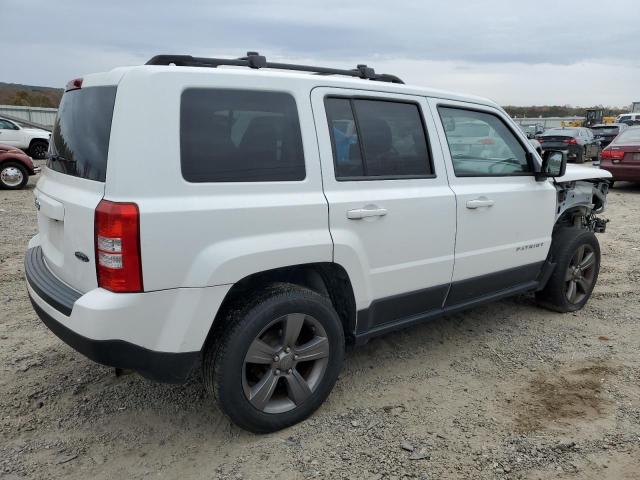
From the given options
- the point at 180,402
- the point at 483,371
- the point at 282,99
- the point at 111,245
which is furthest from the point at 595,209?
the point at 111,245

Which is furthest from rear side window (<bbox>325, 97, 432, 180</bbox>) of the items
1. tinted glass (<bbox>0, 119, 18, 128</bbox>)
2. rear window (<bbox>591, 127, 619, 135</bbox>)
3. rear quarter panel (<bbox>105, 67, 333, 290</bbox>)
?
rear window (<bbox>591, 127, 619, 135</bbox>)

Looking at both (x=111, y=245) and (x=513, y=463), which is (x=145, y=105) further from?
(x=513, y=463)

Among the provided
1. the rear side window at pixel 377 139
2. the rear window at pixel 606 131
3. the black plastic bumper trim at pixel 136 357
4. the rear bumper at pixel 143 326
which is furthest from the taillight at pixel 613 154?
A: the rear window at pixel 606 131

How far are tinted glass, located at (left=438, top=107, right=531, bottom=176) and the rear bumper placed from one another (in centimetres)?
198

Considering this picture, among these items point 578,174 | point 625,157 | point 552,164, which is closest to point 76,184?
point 552,164

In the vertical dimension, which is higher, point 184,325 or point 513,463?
point 184,325

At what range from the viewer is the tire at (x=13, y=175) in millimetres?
11484

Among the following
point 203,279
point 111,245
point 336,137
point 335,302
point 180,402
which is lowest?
point 180,402

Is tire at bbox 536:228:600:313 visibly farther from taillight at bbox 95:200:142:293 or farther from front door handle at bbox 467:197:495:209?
taillight at bbox 95:200:142:293

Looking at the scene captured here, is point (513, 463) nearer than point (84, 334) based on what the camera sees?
No

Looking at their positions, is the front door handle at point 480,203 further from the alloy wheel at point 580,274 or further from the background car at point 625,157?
the background car at point 625,157

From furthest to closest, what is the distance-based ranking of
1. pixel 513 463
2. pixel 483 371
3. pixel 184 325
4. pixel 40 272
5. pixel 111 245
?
pixel 483 371
pixel 40 272
pixel 513 463
pixel 184 325
pixel 111 245

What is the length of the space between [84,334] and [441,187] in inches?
89.8

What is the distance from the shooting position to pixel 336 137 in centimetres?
299
